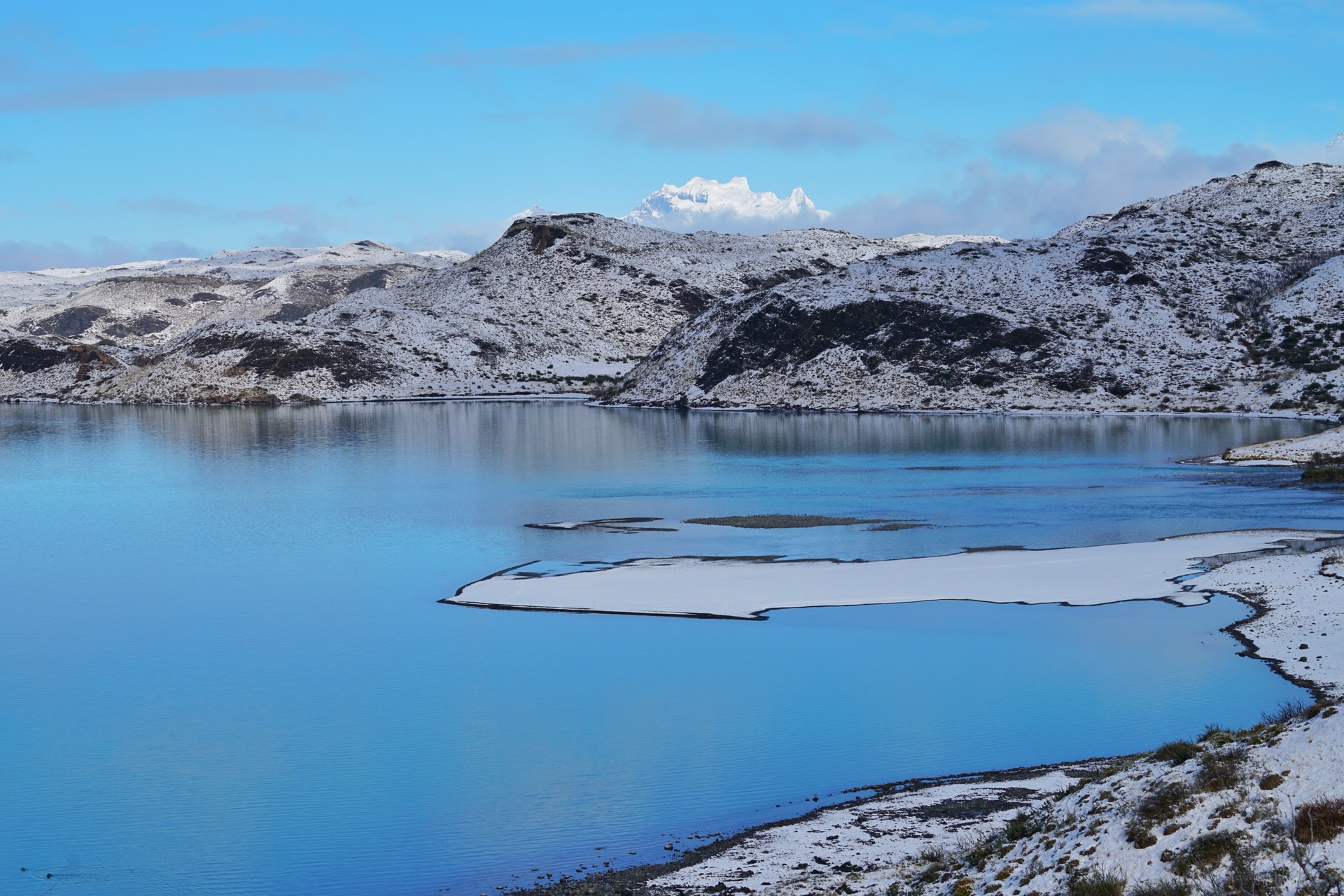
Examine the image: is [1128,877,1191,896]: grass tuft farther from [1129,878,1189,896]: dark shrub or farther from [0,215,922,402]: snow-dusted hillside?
[0,215,922,402]: snow-dusted hillside

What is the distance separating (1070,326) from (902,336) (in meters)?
15.4

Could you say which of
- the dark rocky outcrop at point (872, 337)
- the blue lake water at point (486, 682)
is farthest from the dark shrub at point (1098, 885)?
the dark rocky outcrop at point (872, 337)

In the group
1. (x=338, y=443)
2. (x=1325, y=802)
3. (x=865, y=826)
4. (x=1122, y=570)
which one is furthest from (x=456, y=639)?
(x=338, y=443)

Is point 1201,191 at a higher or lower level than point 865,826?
higher

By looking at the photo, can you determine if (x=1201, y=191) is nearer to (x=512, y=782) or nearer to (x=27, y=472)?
(x=27, y=472)

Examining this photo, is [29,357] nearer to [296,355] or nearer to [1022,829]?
[296,355]

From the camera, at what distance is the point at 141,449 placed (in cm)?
7619

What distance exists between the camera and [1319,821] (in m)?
9.20

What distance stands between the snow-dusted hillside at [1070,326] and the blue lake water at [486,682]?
176 ft

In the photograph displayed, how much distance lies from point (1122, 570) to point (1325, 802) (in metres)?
21.7

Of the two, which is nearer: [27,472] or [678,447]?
[27,472]

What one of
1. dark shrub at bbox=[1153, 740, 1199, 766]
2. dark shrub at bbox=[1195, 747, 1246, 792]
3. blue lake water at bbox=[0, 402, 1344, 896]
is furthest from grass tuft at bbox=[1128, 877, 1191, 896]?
blue lake water at bbox=[0, 402, 1344, 896]

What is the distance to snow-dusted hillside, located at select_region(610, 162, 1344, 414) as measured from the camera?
331 feet

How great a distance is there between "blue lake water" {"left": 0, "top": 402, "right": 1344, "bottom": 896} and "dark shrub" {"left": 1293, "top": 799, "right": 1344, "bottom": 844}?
7037 millimetres
